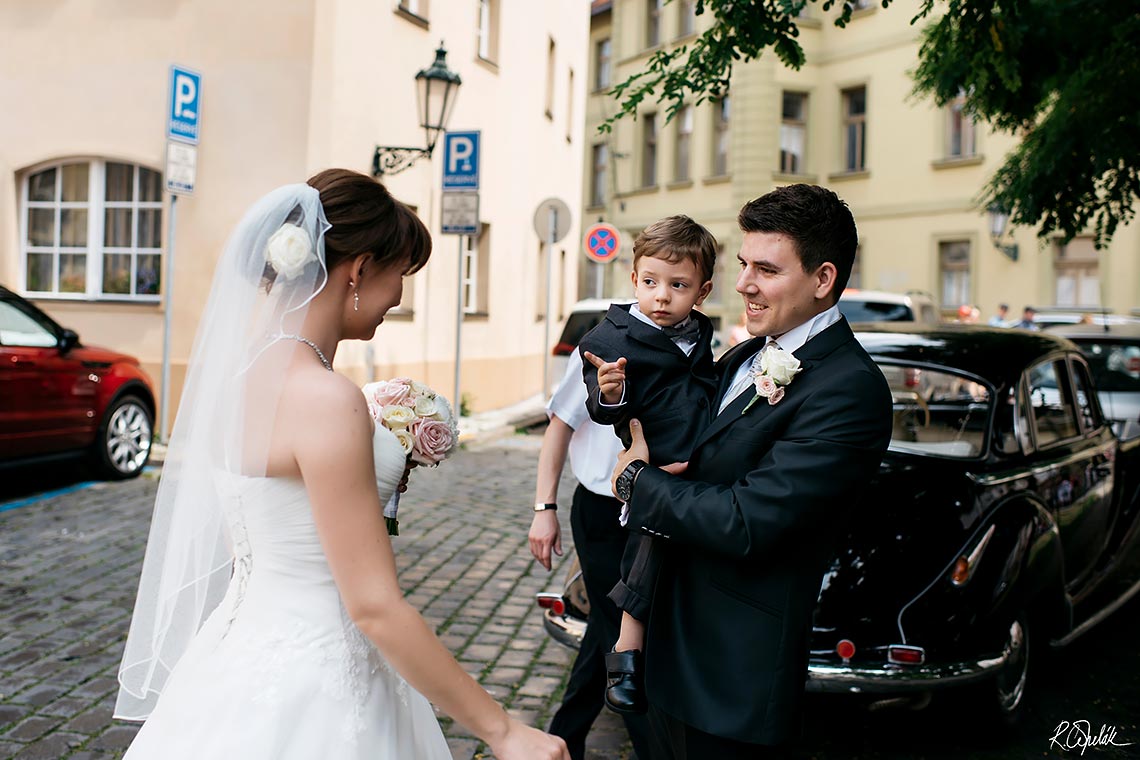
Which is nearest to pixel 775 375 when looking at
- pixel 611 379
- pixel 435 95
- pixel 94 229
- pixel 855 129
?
pixel 611 379

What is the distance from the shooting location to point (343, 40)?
13.3m

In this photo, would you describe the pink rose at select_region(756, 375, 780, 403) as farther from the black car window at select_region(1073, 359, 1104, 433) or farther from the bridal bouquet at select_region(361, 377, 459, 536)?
the black car window at select_region(1073, 359, 1104, 433)

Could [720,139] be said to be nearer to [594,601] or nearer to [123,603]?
[123,603]

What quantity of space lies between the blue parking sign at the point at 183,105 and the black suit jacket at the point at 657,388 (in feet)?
27.6

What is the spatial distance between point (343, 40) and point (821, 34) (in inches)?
859

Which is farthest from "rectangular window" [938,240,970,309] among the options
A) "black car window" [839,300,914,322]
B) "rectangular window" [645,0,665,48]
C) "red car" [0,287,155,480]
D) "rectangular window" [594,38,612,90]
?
"red car" [0,287,155,480]

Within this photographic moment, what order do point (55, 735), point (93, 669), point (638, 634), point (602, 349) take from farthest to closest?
point (93, 669) → point (55, 735) → point (602, 349) → point (638, 634)

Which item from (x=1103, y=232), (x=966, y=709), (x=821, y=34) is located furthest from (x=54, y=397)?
(x=821, y=34)

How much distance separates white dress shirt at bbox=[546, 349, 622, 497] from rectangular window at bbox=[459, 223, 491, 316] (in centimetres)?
1431

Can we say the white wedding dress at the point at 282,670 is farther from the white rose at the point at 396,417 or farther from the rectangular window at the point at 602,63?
the rectangular window at the point at 602,63

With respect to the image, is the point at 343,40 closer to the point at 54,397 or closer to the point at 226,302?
the point at 54,397

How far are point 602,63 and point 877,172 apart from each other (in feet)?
40.2

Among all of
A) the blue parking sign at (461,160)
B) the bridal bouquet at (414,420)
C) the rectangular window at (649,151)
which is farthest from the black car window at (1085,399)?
the rectangular window at (649,151)

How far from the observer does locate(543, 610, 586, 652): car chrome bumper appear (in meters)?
4.50
